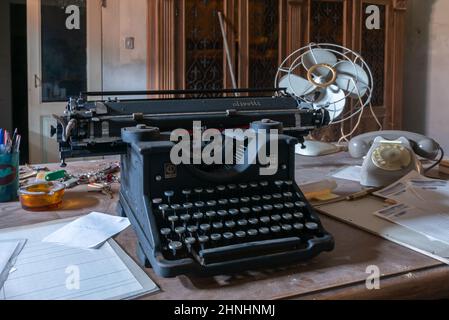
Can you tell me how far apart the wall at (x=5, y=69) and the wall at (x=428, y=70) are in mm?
3964

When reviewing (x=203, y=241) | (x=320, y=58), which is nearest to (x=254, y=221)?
(x=203, y=241)

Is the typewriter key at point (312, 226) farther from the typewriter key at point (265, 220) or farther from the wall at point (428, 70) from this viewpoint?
the wall at point (428, 70)

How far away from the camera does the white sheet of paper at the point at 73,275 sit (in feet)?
2.56

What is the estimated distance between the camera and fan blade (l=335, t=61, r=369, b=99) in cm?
212

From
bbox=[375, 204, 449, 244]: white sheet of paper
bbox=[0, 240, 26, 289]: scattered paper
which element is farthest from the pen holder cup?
bbox=[375, 204, 449, 244]: white sheet of paper

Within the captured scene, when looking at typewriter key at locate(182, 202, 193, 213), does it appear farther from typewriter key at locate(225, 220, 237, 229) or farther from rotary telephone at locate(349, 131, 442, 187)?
rotary telephone at locate(349, 131, 442, 187)

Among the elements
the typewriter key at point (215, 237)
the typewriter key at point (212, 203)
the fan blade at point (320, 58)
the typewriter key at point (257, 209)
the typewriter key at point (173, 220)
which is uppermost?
the fan blade at point (320, 58)

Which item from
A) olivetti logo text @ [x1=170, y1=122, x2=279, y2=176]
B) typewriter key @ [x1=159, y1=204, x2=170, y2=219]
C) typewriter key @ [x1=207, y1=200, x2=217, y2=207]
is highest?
olivetti logo text @ [x1=170, y1=122, x2=279, y2=176]

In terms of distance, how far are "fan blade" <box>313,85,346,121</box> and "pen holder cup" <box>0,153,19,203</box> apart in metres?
1.24

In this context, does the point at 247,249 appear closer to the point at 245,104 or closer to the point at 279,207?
the point at 279,207

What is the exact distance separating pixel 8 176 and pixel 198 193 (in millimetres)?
622

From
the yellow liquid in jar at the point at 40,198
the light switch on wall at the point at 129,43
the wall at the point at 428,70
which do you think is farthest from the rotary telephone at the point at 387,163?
the wall at the point at 428,70
